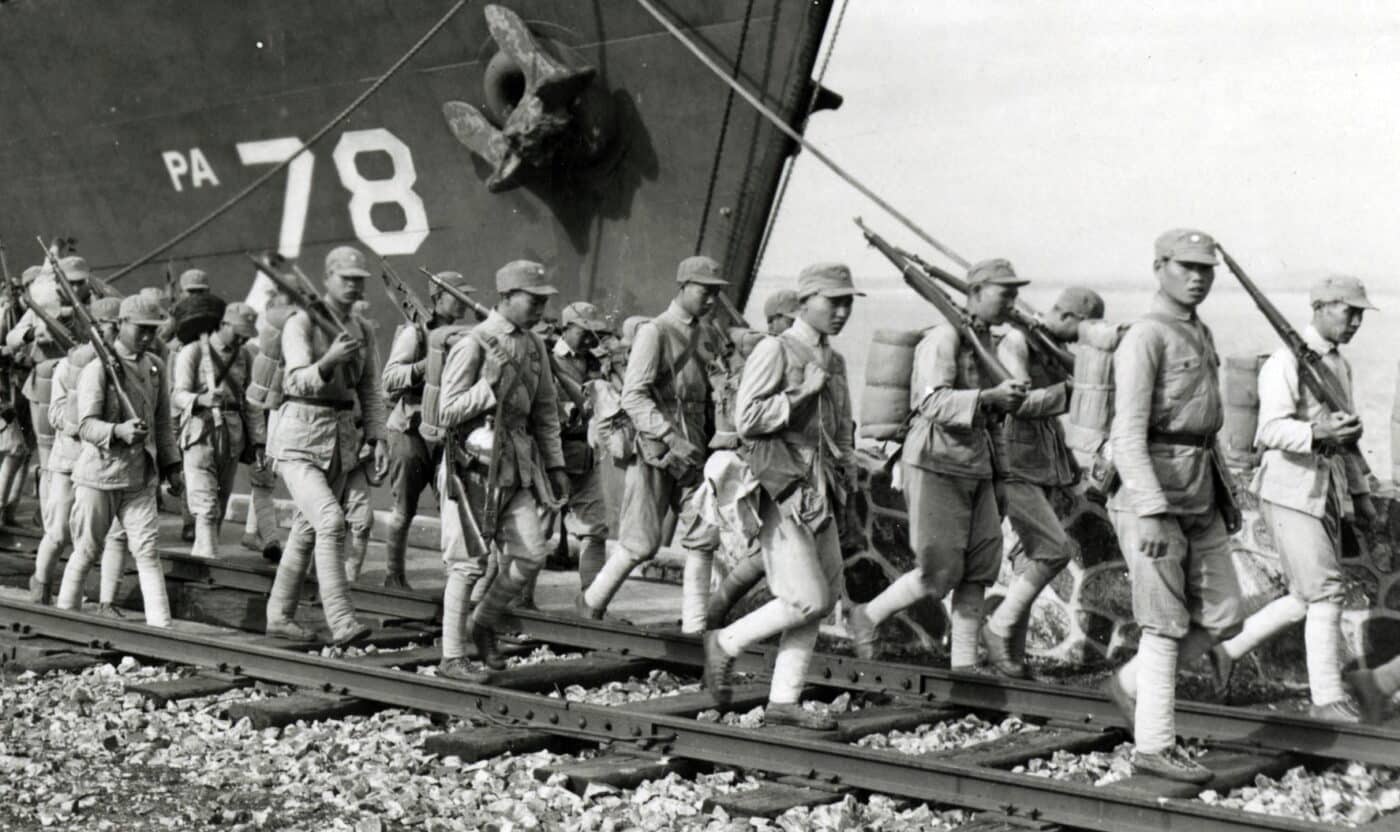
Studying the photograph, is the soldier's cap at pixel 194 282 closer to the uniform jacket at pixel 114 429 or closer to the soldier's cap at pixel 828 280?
the uniform jacket at pixel 114 429

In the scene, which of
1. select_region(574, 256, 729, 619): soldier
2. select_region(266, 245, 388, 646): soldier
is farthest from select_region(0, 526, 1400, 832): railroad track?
select_region(574, 256, 729, 619): soldier

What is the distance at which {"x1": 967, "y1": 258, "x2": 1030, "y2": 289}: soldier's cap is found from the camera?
26.8 feet

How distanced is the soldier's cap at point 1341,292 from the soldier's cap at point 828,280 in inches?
78.5

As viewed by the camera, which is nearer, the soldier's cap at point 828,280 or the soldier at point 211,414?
the soldier's cap at point 828,280

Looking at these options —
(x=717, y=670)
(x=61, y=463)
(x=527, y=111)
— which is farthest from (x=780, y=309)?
(x=527, y=111)

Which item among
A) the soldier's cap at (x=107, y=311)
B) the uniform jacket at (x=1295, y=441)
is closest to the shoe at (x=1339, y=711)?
the uniform jacket at (x=1295, y=441)

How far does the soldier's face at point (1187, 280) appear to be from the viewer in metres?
6.54

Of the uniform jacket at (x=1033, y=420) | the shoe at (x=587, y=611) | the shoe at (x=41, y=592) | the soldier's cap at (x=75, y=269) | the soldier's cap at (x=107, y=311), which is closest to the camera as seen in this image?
the uniform jacket at (x=1033, y=420)

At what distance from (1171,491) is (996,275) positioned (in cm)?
186

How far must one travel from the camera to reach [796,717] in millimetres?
7316

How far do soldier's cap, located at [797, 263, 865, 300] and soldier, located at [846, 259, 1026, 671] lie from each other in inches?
42.9

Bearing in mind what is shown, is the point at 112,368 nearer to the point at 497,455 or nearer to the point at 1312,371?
the point at 497,455

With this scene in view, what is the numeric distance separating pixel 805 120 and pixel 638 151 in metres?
1.44

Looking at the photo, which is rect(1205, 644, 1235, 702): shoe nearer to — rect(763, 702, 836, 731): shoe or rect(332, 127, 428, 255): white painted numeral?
rect(763, 702, 836, 731): shoe
